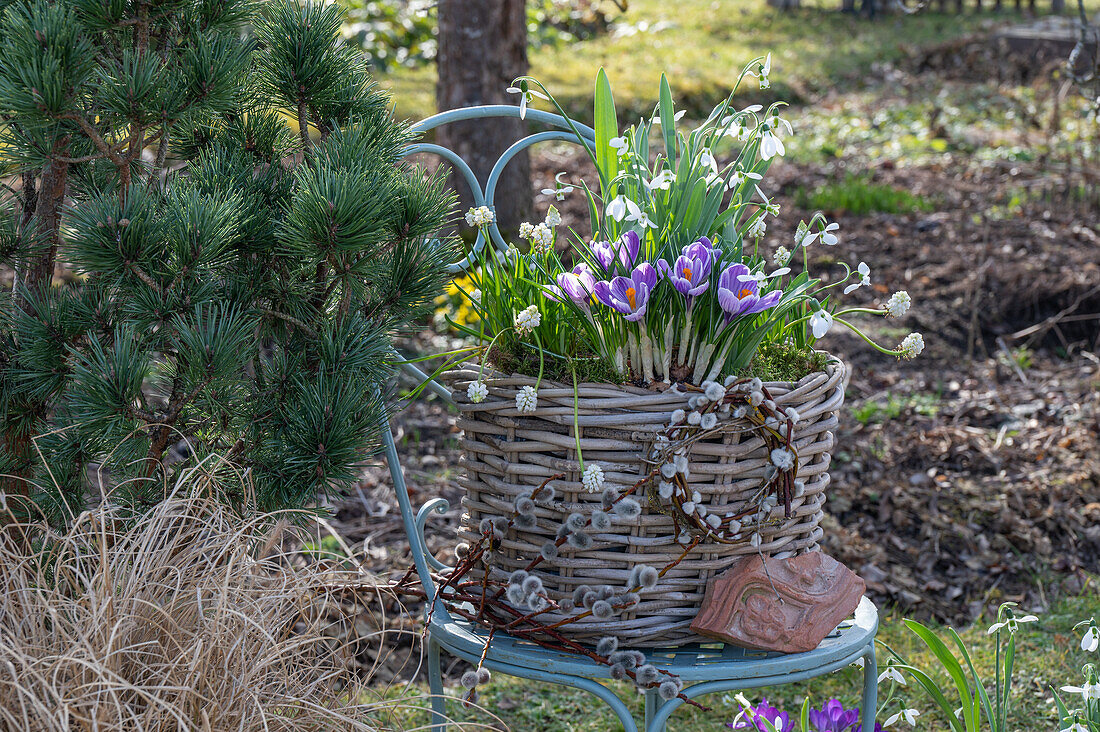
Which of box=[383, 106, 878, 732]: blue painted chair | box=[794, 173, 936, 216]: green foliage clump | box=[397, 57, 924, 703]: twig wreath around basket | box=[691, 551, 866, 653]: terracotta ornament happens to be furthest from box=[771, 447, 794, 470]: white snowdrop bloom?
box=[794, 173, 936, 216]: green foliage clump

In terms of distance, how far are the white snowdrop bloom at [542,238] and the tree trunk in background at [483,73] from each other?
2.79 m

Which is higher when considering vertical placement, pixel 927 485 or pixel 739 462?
pixel 739 462

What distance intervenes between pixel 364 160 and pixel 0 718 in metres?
0.83

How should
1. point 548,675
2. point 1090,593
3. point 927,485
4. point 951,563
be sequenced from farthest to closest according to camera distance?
point 927,485 < point 951,563 < point 1090,593 < point 548,675

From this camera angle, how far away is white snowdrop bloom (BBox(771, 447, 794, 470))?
1196 mm

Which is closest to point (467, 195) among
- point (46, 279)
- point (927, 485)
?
point (927, 485)

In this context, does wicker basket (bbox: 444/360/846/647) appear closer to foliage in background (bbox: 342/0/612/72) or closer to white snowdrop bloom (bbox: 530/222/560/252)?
white snowdrop bloom (bbox: 530/222/560/252)

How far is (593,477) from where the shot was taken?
1.17 metres

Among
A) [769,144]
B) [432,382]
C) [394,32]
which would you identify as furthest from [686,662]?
[394,32]

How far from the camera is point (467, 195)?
4.26 meters

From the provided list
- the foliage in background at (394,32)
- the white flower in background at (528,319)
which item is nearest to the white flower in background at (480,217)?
the white flower in background at (528,319)

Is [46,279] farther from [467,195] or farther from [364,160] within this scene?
[467,195]

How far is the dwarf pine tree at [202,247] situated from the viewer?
3.68 ft

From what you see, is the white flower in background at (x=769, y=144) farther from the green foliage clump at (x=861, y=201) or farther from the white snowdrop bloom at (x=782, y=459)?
the green foliage clump at (x=861, y=201)
